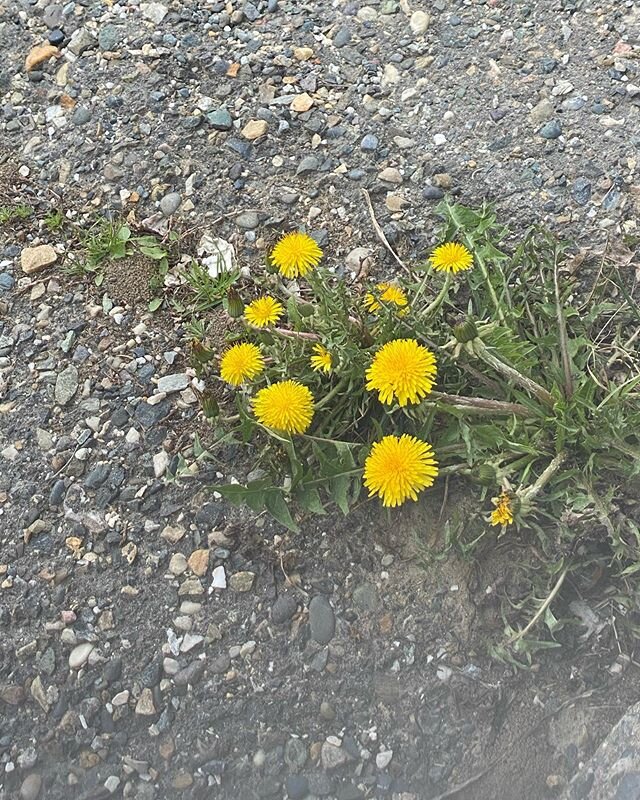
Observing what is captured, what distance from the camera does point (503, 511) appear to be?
1853 millimetres

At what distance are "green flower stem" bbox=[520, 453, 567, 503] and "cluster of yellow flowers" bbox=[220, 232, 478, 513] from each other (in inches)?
8.7

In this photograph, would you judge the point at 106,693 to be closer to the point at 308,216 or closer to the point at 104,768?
the point at 104,768

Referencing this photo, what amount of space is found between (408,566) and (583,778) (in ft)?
2.06

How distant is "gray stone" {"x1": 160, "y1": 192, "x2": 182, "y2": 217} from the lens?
108 inches

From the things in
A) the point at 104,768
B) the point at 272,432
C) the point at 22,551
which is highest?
the point at 272,432

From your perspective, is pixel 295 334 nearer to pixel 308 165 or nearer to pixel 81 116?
pixel 308 165

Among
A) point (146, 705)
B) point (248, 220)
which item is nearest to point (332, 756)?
point (146, 705)

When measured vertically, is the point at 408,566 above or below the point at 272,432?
below

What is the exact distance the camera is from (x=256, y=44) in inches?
120

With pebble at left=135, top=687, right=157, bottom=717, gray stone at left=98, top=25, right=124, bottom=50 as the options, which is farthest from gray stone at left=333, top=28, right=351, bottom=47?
pebble at left=135, top=687, right=157, bottom=717

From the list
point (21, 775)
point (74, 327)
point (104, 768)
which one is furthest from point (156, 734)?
point (74, 327)

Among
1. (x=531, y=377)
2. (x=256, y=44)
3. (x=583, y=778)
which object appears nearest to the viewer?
(x=583, y=778)

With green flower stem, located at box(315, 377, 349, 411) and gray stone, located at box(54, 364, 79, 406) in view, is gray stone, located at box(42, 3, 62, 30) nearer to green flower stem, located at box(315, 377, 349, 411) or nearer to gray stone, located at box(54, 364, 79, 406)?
gray stone, located at box(54, 364, 79, 406)

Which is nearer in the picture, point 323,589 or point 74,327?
point 323,589
